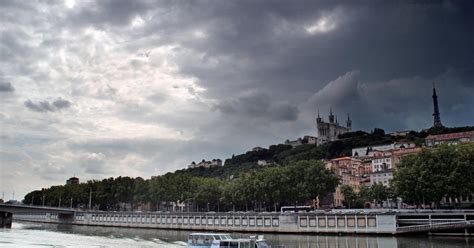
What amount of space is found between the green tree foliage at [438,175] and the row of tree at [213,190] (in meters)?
20.7

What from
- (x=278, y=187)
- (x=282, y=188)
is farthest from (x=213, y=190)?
(x=282, y=188)

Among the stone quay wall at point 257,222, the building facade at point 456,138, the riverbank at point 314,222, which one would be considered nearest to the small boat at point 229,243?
the riverbank at point 314,222

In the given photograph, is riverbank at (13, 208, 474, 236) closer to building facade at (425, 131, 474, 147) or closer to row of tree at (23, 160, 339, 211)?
row of tree at (23, 160, 339, 211)

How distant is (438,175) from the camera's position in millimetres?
82938

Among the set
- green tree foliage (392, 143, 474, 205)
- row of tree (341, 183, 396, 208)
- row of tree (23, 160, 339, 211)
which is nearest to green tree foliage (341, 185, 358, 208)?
row of tree (341, 183, 396, 208)

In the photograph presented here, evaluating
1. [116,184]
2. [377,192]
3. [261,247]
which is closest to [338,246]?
[261,247]

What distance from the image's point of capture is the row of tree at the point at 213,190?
107m

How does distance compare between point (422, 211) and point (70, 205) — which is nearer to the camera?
point (422, 211)

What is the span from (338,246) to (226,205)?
79.2 metres

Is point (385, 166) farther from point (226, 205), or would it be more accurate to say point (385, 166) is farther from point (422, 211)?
point (422, 211)

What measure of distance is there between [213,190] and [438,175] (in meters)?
68.0

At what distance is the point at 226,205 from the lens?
138250mm

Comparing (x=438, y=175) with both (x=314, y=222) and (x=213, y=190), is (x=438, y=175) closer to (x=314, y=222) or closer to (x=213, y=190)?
(x=314, y=222)

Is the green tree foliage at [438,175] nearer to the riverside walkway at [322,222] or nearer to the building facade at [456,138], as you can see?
the riverside walkway at [322,222]
